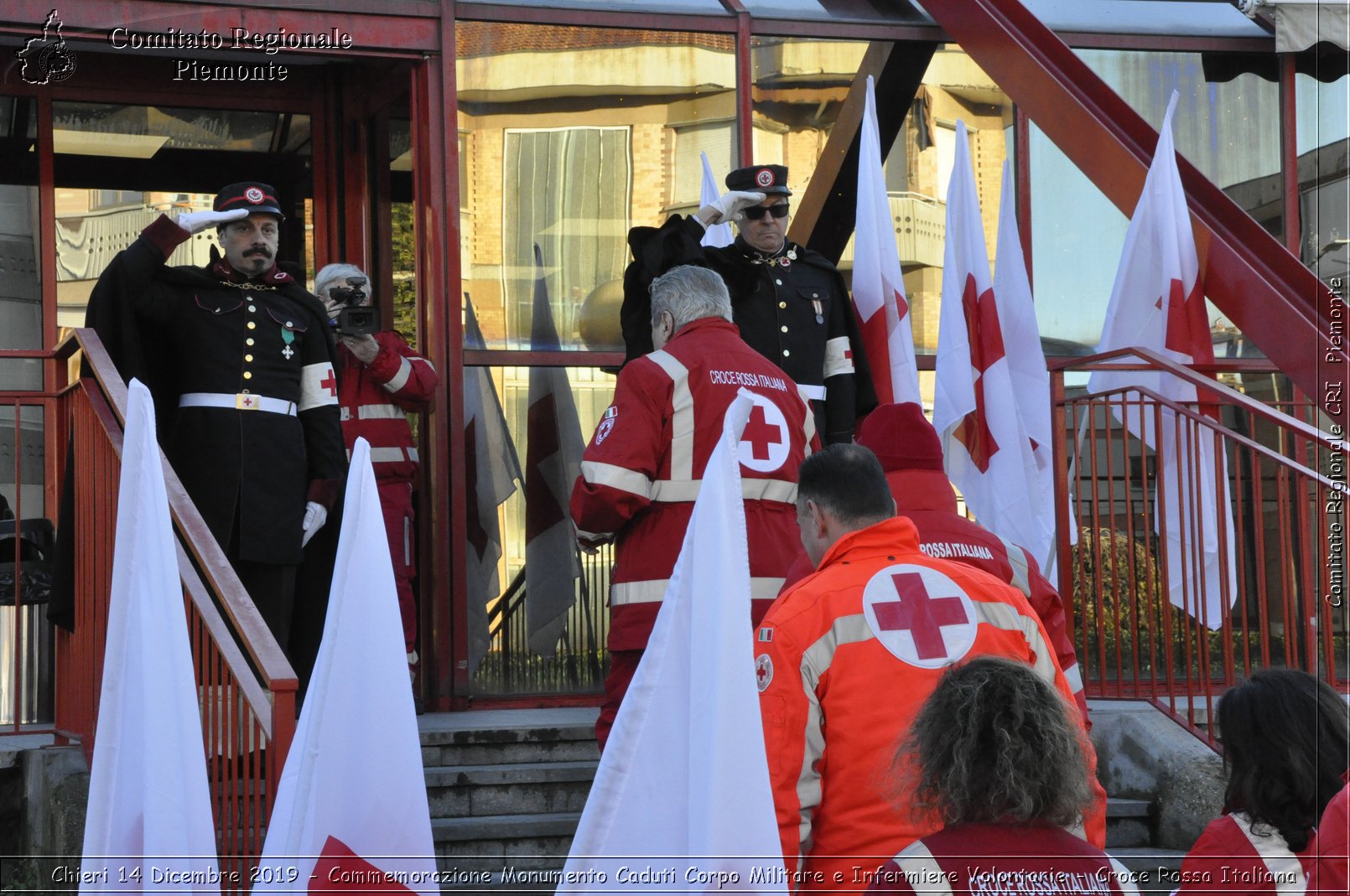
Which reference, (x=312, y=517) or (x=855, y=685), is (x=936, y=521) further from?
(x=312, y=517)

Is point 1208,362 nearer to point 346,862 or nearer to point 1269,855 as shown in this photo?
point 1269,855

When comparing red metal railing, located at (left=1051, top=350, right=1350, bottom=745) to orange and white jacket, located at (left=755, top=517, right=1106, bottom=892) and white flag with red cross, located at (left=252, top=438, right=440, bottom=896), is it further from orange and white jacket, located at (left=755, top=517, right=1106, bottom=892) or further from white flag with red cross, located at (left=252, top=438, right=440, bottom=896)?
white flag with red cross, located at (left=252, top=438, right=440, bottom=896)

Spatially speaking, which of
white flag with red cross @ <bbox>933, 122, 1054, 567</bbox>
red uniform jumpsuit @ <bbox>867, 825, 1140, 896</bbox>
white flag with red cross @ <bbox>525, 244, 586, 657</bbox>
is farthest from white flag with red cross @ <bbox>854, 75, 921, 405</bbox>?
red uniform jumpsuit @ <bbox>867, 825, 1140, 896</bbox>

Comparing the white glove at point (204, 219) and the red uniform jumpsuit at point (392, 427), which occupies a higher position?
the white glove at point (204, 219)

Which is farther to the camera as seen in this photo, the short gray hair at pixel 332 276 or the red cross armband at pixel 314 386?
the short gray hair at pixel 332 276

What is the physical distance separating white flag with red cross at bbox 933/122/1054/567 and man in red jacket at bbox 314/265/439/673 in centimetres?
223

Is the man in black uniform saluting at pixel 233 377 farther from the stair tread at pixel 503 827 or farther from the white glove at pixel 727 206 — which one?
the white glove at pixel 727 206

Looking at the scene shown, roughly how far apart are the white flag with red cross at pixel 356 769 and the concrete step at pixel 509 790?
2355mm

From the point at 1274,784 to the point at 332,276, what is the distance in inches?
199

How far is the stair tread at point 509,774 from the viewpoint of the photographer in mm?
5938

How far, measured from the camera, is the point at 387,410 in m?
7.17

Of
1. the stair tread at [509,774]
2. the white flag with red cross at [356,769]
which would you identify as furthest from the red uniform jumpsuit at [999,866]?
the stair tread at [509,774]

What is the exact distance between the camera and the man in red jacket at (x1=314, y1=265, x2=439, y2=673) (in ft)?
23.2

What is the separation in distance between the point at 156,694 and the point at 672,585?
135 cm
